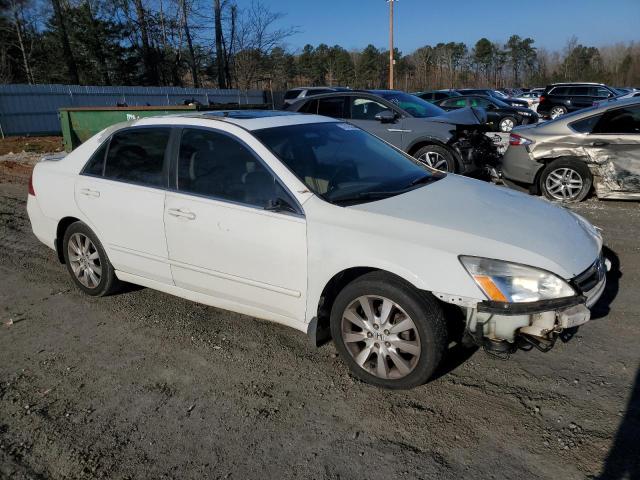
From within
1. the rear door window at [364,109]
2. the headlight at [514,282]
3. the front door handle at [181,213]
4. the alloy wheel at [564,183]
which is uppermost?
the rear door window at [364,109]

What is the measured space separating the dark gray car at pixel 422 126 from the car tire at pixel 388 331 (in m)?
5.57

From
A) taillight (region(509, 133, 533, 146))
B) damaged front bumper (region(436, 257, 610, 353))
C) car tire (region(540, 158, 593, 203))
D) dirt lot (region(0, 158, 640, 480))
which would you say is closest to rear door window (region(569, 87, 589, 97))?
taillight (region(509, 133, 533, 146))

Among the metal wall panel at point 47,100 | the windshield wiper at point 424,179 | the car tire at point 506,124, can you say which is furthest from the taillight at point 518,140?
the metal wall panel at point 47,100

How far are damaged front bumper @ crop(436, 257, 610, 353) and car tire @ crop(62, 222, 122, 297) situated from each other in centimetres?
295

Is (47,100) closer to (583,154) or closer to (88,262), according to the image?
(88,262)

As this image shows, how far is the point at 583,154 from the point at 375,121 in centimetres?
334

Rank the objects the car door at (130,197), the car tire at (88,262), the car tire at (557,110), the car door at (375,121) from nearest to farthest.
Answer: the car door at (130,197) → the car tire at (88,262) → the car door at (375,121) → the car tire at (557,110)

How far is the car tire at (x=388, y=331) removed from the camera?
2.76 m

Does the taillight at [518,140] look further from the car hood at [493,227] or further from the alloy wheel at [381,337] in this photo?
the alloy wheel at [381,337]

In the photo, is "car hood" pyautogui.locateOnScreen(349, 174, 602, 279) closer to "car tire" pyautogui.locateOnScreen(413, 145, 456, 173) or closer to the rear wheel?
"car tire" pyautogui.locateOnScreen(413, 145, 456, 173)

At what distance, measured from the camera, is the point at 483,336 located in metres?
2.74

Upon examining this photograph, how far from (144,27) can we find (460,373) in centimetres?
3565

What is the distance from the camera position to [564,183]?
7.08 meters

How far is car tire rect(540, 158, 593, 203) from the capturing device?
273 inches
